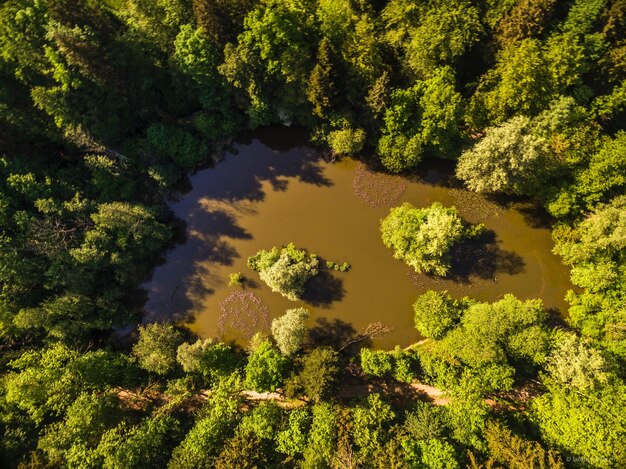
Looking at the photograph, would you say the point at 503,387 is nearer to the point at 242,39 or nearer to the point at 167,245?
the point at 167,245

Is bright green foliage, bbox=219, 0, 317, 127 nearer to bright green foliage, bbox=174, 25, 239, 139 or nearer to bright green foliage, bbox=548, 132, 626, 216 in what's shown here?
bright green foliage, bbox=174, 25, 239, 139

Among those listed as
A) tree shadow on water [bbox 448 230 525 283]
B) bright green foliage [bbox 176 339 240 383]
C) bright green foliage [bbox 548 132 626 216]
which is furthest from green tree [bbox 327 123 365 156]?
bright green foliage [bbox 176 339 240 383]

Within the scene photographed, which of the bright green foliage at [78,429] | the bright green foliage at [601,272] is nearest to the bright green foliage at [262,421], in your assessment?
the bright green foliage at [78,429]

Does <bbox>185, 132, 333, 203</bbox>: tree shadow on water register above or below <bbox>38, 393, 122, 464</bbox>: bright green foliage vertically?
above

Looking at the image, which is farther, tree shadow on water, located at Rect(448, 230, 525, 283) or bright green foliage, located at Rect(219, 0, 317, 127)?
tree shadow on water, located at Rect(448, 230, 525, 283)

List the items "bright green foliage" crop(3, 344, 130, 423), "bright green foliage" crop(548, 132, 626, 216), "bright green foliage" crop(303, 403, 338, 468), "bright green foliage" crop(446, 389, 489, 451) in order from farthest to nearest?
1. "bright green foliage" crop(548, 132, 626, 216)
2. "bright green foliage" crop(3, 344, 130, 423)
3. "bright green foliage" crop(446, 389, 489, 451)
4. "bright green foliage" crop(303, 403, 338, 468)

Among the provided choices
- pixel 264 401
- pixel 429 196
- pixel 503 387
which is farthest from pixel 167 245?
pixel 503 387

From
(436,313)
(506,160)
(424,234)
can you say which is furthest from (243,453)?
(506,160)
